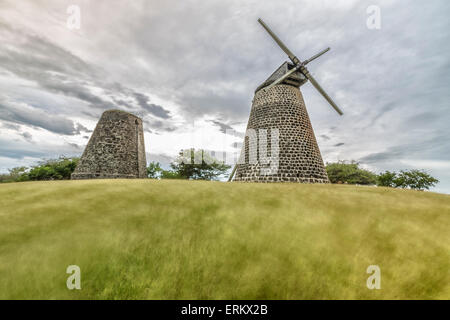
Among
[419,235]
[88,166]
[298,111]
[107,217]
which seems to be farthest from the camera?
[88,166]

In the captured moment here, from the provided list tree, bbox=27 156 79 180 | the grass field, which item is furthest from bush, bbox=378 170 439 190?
tree, bbox=27 156 79 180

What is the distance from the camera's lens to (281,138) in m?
13.9

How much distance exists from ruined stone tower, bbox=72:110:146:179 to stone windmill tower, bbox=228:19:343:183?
10333 millimetres

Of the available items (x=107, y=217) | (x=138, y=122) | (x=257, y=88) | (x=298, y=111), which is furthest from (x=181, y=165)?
(x=107, y=217)

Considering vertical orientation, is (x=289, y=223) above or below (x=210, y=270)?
above

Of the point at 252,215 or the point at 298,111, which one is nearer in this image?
the point at 252,215

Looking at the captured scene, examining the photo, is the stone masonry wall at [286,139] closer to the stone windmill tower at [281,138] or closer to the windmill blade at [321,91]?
the stone windmill tower at [281,138]

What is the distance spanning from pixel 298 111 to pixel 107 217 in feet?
49.7

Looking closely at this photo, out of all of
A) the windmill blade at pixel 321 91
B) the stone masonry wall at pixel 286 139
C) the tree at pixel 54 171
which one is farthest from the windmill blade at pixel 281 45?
the tree at pixel 54 171

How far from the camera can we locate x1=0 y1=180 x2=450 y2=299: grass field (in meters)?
2.02

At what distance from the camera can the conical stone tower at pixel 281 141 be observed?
43.3ft

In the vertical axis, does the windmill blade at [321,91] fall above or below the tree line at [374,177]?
above

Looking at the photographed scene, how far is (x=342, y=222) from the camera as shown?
115 inches
